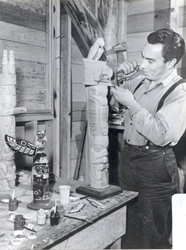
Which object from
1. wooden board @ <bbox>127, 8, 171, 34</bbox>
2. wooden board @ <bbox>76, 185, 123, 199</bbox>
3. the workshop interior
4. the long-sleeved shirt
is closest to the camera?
the workshop interior

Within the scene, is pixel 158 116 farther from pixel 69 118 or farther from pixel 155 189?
pixel 69 118

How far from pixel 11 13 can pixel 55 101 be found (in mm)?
572

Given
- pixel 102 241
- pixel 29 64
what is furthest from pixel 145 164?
pixel 29 64

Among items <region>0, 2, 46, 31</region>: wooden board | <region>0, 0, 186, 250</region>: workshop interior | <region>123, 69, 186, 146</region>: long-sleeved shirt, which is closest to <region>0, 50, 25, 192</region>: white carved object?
<region>0, 0, 186, 250</region>: workshop interior

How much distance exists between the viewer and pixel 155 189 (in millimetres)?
1482

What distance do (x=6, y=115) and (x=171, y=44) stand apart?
86 centimetres

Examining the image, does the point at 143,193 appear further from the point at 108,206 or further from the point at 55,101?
the point at 55,101

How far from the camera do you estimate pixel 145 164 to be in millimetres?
1474

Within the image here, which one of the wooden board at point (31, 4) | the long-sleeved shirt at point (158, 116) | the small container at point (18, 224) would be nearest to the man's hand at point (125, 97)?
the long-sleeved shirt at point (158, 116)

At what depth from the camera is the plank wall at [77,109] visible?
78.1 inches

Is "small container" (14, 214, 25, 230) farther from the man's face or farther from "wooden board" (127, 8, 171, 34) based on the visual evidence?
"wooden board" (127, 8, 171, 34)

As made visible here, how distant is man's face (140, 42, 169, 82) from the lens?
1439mm

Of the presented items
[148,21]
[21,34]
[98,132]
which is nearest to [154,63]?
[148,21]

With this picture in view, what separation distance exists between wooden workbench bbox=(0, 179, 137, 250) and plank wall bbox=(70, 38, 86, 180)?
72 cm
